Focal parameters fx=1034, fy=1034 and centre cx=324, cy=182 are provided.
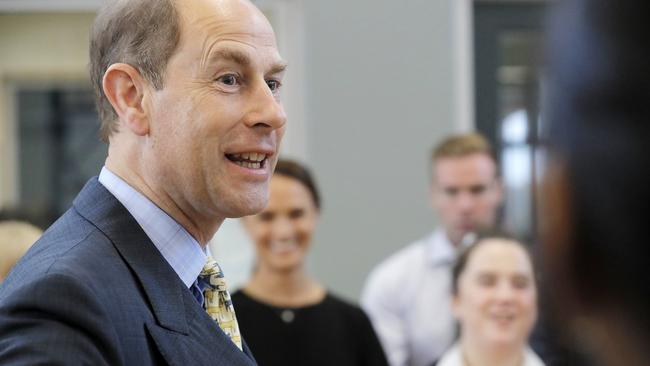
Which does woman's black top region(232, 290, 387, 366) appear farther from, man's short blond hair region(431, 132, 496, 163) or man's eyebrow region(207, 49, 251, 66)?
man's eyebrow region(207, 49, 251, 66)

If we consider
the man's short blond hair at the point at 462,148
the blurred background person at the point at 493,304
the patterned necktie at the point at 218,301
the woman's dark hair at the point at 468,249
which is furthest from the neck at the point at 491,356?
the patterned necktie at the point at 218,301

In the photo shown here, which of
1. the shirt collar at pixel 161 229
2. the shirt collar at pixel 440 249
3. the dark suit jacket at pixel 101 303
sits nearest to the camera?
the dark suit jacket at pixel 101 303

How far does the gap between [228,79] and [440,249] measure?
2378 mm

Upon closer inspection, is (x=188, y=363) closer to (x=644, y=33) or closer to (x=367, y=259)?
(x=644, y=33)

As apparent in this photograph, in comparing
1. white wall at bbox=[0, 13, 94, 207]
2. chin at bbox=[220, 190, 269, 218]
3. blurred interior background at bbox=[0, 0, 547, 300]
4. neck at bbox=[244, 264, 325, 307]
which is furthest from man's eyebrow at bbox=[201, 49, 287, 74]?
white wall at bbox=[0, 13, 94, 207]

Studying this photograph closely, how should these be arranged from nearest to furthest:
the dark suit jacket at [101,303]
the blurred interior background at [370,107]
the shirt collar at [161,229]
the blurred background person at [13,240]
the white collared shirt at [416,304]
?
the dark suit jacket at [101,303] < the shirt collar at [161,229] < the blurred background person at [13,240] < the white collared shirt at [416,304] < the blurred interior background at [370,107]

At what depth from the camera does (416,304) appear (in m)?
3.88

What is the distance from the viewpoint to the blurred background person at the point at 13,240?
2.92 metres

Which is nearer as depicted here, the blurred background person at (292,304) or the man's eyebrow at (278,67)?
the man's eyebrow at (278,67)

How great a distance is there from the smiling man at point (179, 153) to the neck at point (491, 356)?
1587 mm

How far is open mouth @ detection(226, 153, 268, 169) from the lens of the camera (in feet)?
5.83

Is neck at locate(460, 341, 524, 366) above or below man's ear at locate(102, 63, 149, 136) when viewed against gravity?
→ below

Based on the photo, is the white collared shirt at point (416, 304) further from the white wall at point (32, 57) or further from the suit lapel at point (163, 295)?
the white wall at point (32, 57)

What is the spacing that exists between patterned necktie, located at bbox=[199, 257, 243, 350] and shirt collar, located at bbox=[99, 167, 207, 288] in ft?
0.25
